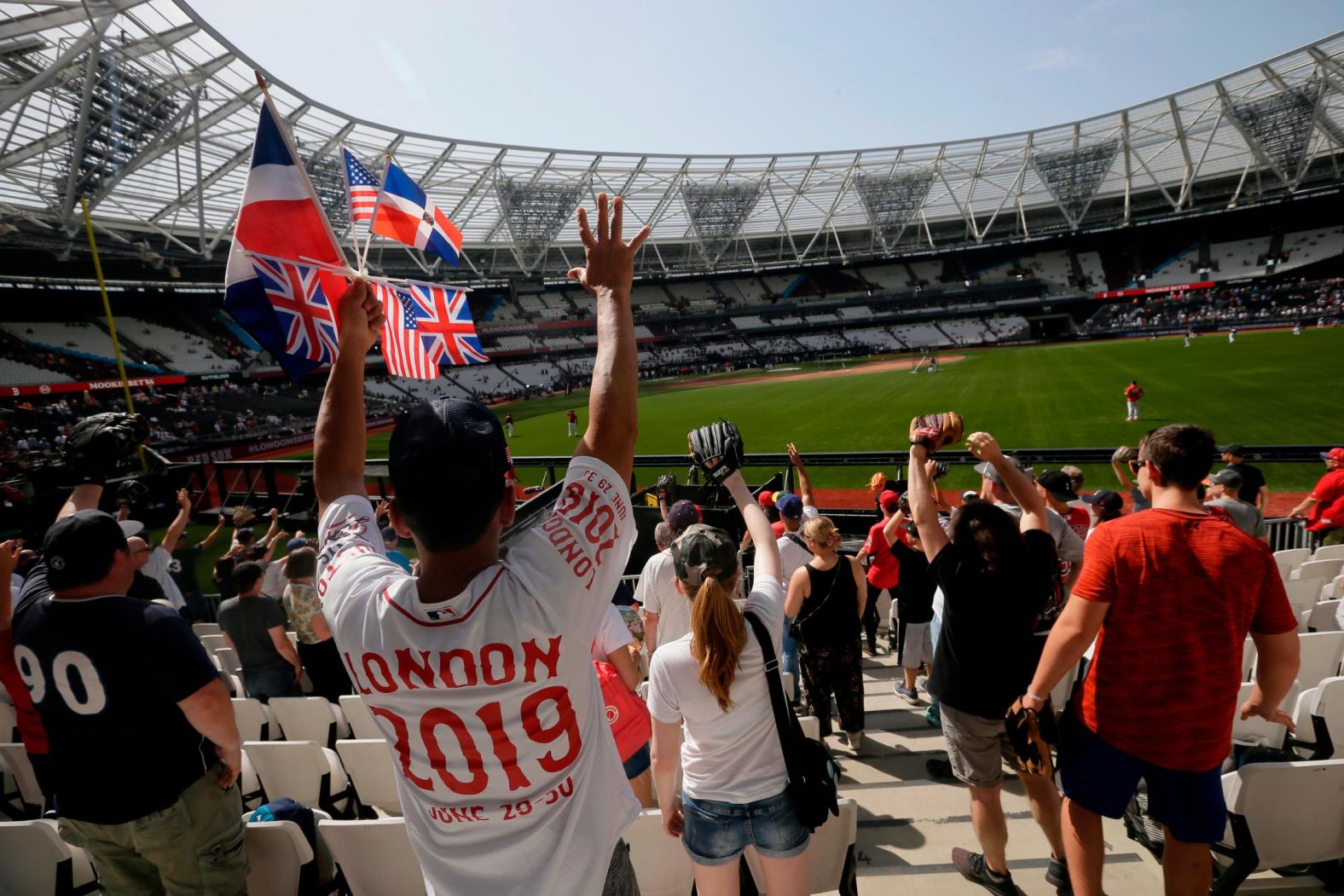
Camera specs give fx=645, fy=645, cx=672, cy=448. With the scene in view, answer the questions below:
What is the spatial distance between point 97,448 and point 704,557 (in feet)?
9.62

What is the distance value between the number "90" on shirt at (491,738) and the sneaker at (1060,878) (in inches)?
113

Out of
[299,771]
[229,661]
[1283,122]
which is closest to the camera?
[299,771]

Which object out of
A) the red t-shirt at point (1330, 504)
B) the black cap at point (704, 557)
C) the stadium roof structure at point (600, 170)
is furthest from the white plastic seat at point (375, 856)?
the stadium roof structure at point (600, 170)

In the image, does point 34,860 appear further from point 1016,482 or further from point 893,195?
point 893,195

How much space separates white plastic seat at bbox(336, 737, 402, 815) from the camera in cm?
352

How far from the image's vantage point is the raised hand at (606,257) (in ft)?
5.18

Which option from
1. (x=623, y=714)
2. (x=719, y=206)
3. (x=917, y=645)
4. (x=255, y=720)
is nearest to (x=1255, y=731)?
(x=917, y=645)

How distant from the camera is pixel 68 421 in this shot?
28562 mm

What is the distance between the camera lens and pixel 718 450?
101 inches

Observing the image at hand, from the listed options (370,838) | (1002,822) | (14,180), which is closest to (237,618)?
(370,838)

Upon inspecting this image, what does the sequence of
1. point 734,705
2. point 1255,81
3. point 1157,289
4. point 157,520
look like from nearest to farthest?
1. point 734,705
2. point 157,520
3. point 1255,81
4. point 1157,289

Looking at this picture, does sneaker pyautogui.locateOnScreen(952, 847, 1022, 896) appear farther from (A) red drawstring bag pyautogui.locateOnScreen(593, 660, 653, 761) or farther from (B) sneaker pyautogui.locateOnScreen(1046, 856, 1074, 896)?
(A) red drawstring bag pyautogui.locateOnScreen(593, 660, 653, 761)

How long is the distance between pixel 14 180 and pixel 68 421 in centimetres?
993

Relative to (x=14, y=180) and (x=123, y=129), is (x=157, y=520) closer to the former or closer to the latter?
(x=123, y=129)
